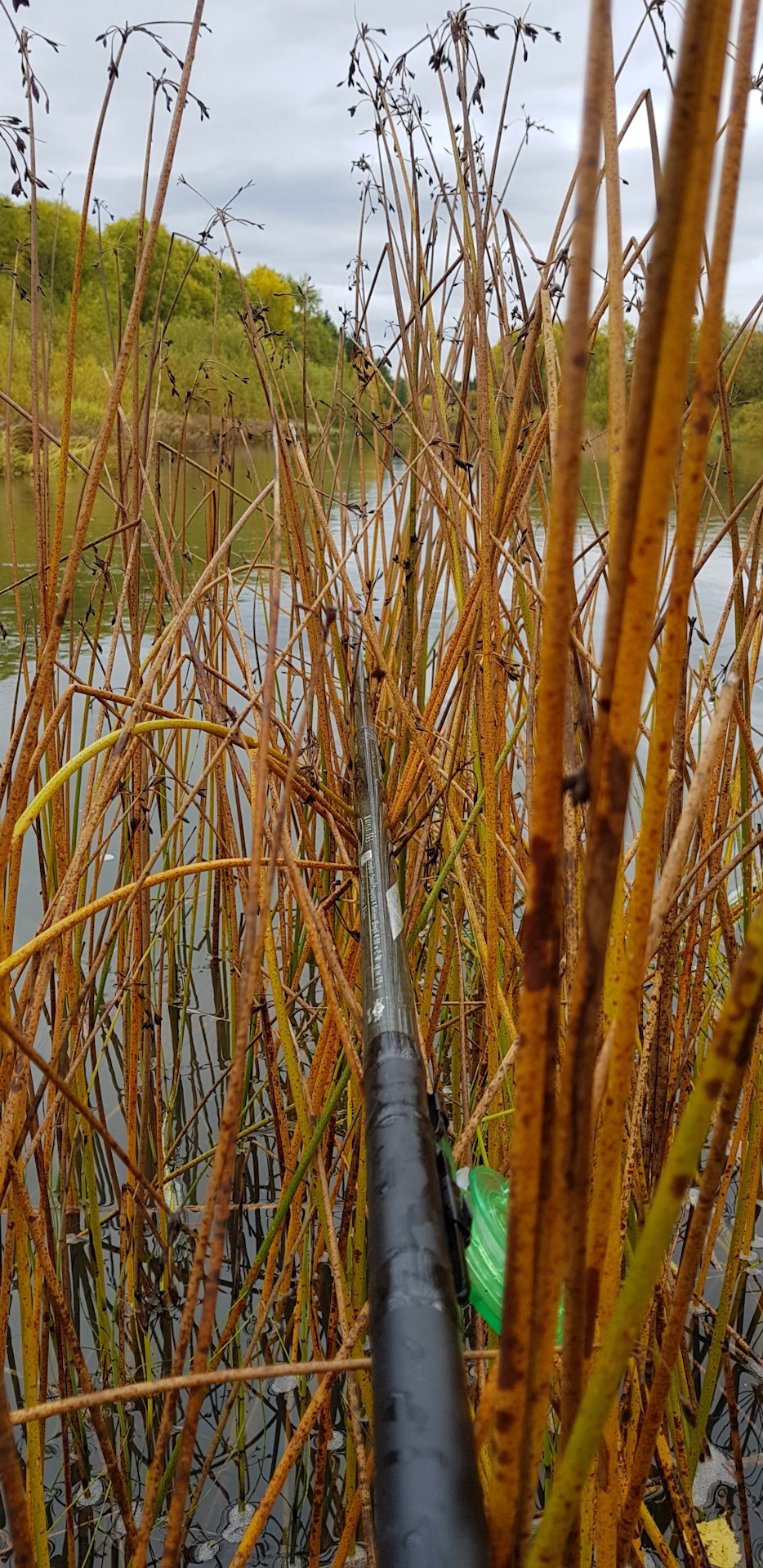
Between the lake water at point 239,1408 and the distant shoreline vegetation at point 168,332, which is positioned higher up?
the distant shoreline vegetation at point 168,332

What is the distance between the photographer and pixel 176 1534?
38cm

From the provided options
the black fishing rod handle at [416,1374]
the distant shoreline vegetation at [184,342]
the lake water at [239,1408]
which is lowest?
the lake water at [239,1408]

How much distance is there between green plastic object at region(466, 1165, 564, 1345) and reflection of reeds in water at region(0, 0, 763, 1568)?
50 millimetres

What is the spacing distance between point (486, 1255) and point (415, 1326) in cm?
9

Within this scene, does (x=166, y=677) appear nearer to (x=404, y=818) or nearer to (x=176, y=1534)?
(x=404, y=818)

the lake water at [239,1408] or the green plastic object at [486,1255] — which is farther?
the lake water at [239,1408]

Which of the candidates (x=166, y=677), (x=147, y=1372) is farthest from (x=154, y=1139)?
(x=166, y=677)

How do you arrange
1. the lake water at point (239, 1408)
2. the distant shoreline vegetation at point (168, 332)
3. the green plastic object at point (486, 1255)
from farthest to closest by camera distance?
the distant shoreline vegetation at point (168, 332)
the lake water at point (239, 1408)
the green plastic object at point (486, 1255)

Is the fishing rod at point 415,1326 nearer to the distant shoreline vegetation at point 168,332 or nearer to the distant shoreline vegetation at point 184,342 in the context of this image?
the distant shoreline vegetation at point 184,342

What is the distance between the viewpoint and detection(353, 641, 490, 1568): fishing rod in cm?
26

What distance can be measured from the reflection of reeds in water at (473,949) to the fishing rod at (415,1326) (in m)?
0.02

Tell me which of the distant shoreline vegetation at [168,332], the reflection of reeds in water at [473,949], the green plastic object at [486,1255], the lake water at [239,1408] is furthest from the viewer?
the distant shoreline vegetation at [168,332]

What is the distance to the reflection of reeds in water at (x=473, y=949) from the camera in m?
0.22

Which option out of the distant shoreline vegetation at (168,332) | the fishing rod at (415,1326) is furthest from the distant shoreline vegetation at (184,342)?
the fishing rod at (415,1326)
